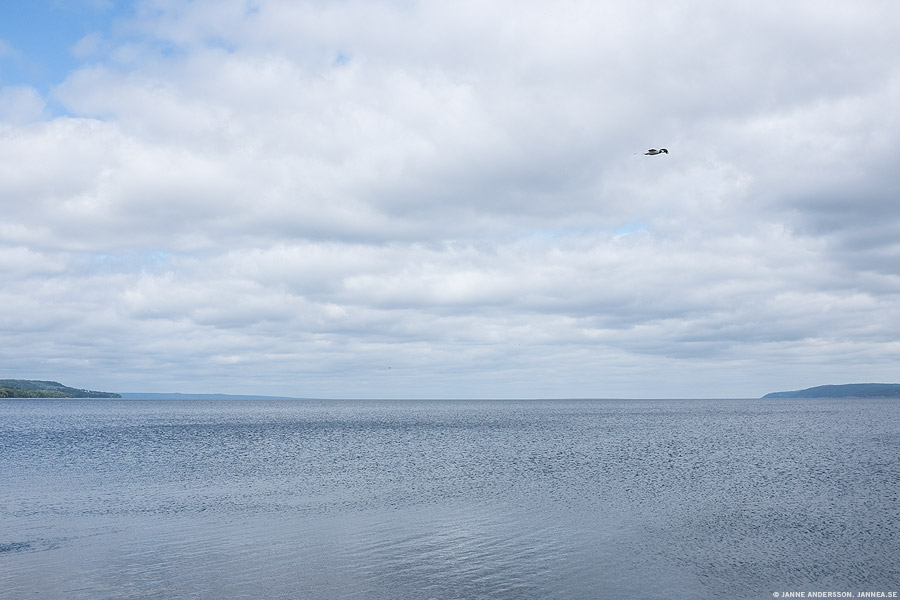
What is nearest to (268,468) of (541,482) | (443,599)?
(541,482)

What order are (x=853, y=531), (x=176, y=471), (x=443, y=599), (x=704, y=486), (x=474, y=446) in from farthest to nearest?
1. (x=474, y=446)
2. (x=176, y=471)
3. (x=704, y=486)
4. (x=853, y=531)
5. (x=443, y=599)

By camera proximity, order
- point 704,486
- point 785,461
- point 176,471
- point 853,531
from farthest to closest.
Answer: point 785,461, point 176,471, point 704,486, point 853,531

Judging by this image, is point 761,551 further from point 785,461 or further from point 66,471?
point 66,471

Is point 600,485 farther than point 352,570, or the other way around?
point 600,485

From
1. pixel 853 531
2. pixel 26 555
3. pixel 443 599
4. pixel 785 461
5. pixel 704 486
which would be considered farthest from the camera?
pixel 785 461

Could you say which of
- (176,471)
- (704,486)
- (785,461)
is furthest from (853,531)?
(176,471)

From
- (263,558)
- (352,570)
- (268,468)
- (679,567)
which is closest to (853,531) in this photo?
(679,567)

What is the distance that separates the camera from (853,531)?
38062 millimetres

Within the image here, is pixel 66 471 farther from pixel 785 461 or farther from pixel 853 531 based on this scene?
pixel 785 461

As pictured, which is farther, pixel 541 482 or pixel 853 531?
pixel 541 482

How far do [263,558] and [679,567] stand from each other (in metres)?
19.3

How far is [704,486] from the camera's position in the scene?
54906mm

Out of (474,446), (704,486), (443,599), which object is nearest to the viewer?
(443,599)

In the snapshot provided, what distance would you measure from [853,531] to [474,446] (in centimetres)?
5937
